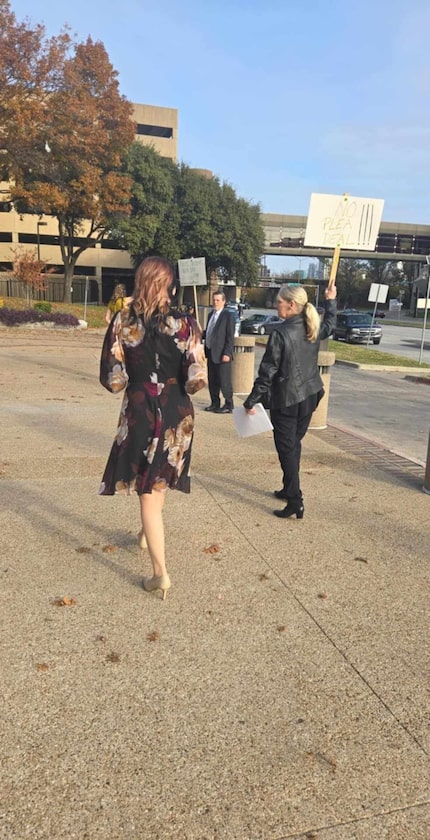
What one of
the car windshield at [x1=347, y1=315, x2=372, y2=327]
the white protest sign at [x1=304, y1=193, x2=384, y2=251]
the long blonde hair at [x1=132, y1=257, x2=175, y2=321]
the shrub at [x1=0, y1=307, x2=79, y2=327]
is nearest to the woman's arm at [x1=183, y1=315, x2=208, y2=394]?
the long blonde hair at [x1=132, y1=257, x2=175, y2=321]

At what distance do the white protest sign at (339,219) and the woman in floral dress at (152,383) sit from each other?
3986mm

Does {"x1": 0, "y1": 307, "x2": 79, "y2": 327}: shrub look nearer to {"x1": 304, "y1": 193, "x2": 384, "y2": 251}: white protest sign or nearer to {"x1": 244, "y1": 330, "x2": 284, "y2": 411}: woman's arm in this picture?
{"x1": 304, "y1": 193, "x2": 384, "y2": 251}: white protest sign

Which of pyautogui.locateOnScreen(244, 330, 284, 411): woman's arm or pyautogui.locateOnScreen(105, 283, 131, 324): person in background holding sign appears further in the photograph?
pyautogui.locateOnScreen(244, 330, 284, 411): woman's arm

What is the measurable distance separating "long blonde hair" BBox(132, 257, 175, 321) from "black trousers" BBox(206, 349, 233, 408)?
520 centimetres

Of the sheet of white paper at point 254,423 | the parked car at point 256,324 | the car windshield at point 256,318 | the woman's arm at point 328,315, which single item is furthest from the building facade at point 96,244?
the sheet of white paper at point 254,423

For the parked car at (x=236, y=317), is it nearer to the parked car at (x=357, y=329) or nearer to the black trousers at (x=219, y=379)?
the black trousers at (x=219, y=379)

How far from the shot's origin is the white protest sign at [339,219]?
6562 mm

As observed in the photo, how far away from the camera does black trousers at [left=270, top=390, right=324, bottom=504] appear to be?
4570 mm

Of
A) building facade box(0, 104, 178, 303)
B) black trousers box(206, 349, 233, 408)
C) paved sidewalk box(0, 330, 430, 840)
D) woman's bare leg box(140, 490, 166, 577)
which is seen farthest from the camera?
building facade box(0, 104, 178, 303)

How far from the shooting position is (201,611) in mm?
3209

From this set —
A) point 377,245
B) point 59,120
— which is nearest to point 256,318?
point 59,120

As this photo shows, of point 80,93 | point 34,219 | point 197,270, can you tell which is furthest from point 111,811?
point 34,219

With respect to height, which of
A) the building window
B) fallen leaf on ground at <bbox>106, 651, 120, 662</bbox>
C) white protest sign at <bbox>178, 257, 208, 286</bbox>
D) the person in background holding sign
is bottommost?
fallen leaf on ground at <bbox>106, 651, 120, 662</bbox>

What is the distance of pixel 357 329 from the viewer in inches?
1176
